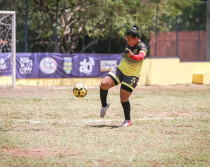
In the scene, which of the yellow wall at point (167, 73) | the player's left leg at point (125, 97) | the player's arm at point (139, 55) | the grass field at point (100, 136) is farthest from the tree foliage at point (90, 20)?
the player's arm at point (139, 55)

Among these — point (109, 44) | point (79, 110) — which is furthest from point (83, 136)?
point (109, 44)

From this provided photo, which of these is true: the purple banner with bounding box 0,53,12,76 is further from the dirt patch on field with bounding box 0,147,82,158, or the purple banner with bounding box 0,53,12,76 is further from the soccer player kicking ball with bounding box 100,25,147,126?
the dirt patch on field with bounding box 0,147,82,158

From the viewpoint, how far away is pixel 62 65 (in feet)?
59.9

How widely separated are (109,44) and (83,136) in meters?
13.8

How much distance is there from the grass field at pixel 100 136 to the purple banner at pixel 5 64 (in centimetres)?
530

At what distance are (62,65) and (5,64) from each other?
2.60 meters

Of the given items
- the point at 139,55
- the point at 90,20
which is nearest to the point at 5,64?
the point at 90,20

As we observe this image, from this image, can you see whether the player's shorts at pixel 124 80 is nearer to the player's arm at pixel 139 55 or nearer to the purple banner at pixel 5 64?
the player's arm at pixel 139 55

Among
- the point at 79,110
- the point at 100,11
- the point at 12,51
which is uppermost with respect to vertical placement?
the point at 100,11

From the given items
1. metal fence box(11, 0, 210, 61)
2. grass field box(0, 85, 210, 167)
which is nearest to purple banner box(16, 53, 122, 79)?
metal fence box(11, 0, 210, 61)

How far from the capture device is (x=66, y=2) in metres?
19.9

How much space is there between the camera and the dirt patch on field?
5441 mm

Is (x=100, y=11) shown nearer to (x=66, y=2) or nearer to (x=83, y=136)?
(x=66, y=2)

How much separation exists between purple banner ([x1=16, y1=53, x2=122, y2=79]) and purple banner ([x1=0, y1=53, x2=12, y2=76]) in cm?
38
